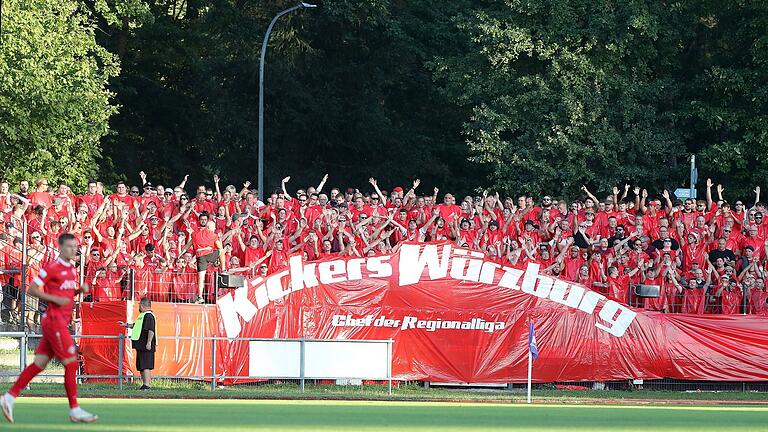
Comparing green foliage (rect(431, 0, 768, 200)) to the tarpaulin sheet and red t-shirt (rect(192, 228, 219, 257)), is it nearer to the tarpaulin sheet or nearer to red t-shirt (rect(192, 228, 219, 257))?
red t-shirt (rect(192, 228, 219, 257))

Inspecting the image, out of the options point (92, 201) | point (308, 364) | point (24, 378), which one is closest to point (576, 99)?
point (92, 201)

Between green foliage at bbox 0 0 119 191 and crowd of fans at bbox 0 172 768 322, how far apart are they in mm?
9025

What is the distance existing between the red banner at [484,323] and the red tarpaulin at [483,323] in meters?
0.02

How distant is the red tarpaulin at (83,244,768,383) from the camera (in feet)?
81.3

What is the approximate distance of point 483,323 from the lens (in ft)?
82.4

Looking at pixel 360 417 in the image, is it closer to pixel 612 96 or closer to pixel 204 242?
pixel 204 242

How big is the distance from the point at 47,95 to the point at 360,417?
22751 millimetres

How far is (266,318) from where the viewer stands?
24.5 m

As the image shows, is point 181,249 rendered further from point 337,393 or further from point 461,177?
point 461,177

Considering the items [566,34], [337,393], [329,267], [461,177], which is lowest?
[337,393]

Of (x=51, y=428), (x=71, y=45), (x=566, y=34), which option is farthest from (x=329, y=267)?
(x=566, y=34)

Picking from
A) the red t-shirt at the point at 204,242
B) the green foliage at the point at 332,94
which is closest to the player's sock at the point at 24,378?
the red t-shirt at the point at 204,242

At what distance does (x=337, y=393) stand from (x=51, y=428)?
31.1ft

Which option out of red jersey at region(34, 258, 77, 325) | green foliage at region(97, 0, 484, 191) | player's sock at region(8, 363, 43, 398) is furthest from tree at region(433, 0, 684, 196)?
player's sock at region(8, 363, 43, 398)
